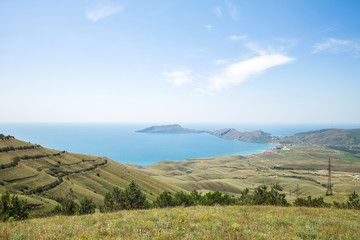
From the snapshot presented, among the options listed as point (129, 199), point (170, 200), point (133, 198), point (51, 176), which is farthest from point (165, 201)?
point (51, 176)

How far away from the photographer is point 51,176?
285ft

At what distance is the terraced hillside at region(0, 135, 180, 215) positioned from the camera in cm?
6938

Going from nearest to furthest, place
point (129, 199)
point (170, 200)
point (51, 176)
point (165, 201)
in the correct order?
1. point (165, 201)
2. point (170, 200)
3. point (129, 199)
4. point (51, 176)

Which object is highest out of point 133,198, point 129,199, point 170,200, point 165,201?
point 170,200

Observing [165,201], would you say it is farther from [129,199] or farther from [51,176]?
[51,176]

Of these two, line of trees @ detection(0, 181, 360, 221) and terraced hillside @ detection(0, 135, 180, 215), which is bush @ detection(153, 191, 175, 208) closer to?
line of trees @ detection(0, 181, 360, 221)

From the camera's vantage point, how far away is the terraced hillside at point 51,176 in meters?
69.4

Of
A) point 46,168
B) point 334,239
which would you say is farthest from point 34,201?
point 334,239

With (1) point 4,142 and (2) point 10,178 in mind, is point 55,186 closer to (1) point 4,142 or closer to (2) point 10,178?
(2) point 10,178

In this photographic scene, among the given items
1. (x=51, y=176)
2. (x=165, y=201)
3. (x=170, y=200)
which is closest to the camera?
(x=165, y=201)

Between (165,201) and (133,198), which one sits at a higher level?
(165,201)

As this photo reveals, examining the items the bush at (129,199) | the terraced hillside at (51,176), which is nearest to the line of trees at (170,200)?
the bush at (129,199)

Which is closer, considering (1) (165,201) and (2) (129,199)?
(1) (165,201)

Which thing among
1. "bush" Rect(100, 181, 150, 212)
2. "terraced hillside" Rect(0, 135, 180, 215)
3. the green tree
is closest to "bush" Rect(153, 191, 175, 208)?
"bush" Rect(100, 181, 150, 212)
